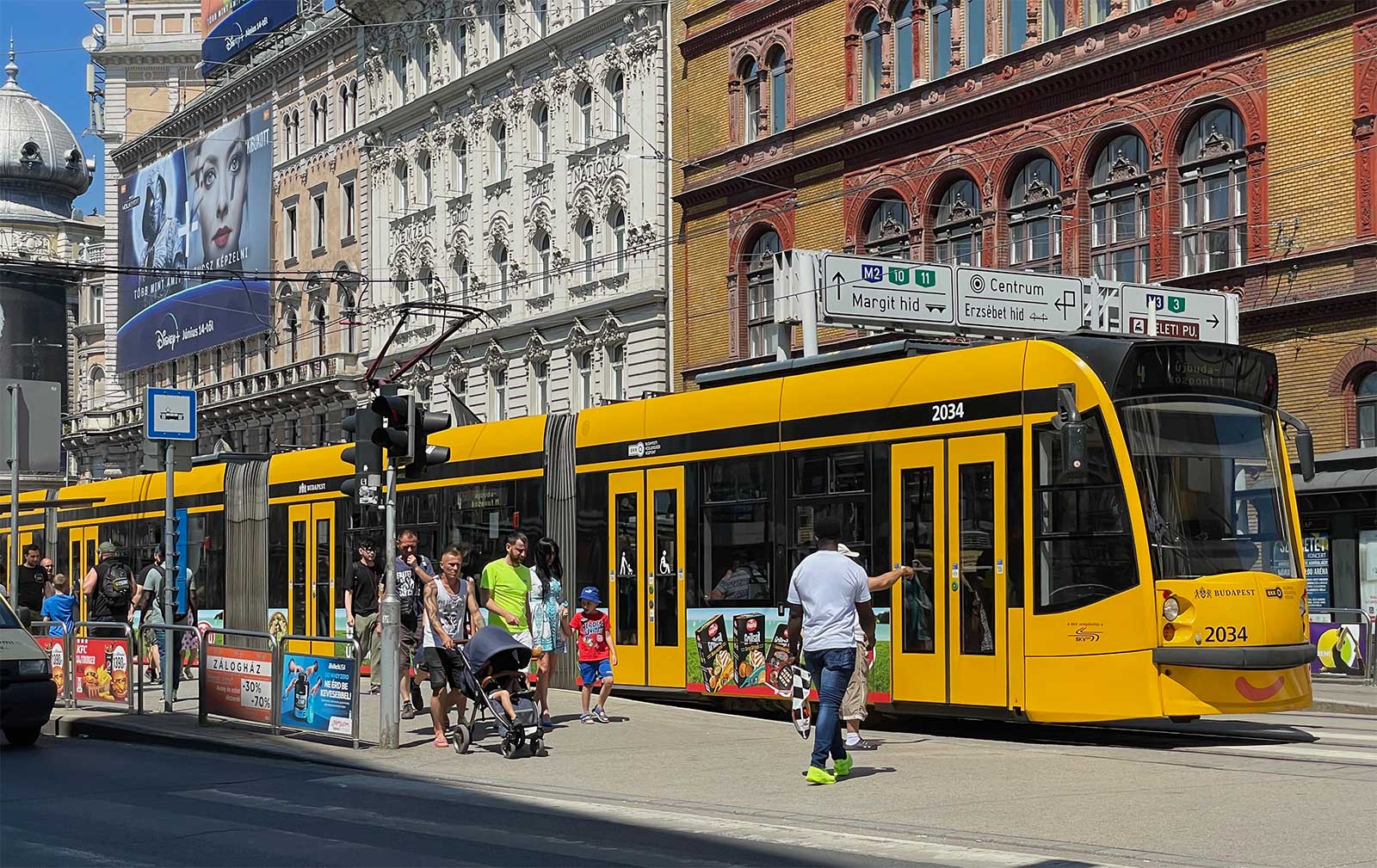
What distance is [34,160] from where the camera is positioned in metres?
103

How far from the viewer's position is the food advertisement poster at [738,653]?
18.4 metres

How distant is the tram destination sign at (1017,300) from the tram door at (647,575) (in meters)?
6.37

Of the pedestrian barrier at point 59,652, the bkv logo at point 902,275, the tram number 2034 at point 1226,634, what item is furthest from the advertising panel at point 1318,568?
the pedestrian barrier at point 59,652

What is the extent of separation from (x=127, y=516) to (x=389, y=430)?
56.7 ft

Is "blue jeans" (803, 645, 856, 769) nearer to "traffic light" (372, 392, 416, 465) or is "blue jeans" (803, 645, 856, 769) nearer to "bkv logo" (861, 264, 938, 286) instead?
"traffic light" (372, 392, 416, 465)

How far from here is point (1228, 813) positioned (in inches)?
432

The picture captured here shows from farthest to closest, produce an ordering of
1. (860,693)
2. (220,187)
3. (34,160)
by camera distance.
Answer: (34,160)
(220,187)
(860,693)

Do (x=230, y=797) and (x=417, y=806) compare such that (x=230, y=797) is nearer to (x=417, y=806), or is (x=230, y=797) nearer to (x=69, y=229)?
(x=417, y=806)

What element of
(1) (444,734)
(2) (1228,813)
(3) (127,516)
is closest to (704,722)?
(1) (444,734)

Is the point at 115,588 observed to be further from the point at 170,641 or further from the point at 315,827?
the point at 315,827

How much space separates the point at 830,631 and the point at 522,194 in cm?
3854

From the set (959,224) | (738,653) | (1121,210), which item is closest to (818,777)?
(738,653)

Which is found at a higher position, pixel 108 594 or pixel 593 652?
pixel 108 594

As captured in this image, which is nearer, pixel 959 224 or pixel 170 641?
pixel 170 641
